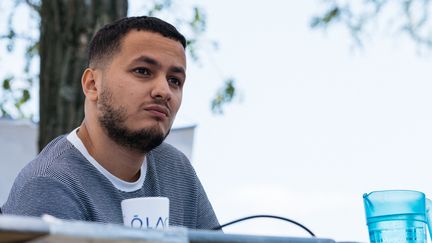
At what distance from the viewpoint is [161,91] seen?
86.6 inches

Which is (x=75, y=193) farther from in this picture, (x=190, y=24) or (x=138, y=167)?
(x=190, y=24)

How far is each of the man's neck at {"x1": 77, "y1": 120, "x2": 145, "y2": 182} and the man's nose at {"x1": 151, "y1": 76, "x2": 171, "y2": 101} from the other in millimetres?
198

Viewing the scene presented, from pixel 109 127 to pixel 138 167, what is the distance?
17 cm

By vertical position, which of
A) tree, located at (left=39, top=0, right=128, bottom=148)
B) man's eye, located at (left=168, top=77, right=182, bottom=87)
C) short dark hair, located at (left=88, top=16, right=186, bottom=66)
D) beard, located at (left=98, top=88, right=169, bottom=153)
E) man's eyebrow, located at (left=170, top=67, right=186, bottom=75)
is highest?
tree, located at (left=39, top=0, right=128, bottom=148)

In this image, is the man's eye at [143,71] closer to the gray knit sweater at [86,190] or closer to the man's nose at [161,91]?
the man's nose at [161,91]

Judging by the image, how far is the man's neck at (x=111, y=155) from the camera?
2.33 meters

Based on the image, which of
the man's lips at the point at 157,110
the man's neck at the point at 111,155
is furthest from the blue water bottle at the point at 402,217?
the man's neck at the point at 111,155

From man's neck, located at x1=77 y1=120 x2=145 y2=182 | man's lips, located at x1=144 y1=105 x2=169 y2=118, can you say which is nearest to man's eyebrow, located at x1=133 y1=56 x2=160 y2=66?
man's lips, located at x1=144 y1=105 x2=169 y2=118

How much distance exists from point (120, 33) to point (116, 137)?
12.2 inches

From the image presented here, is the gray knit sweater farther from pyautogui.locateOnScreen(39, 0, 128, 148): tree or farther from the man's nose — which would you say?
pyautogui.locateOnScreen(39, 0, 128, 148): tree

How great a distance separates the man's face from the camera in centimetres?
221

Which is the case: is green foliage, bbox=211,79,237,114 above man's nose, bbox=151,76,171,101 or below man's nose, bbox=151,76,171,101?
above

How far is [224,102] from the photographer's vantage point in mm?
8250

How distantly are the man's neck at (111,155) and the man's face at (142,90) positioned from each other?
0.09 feet
